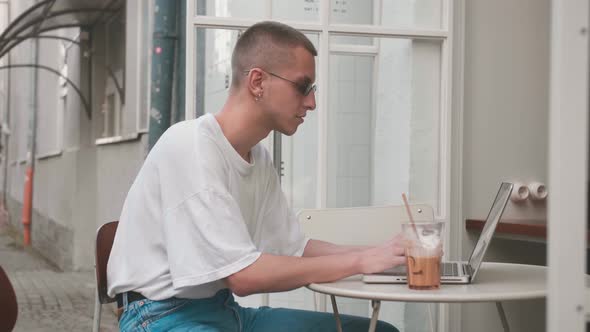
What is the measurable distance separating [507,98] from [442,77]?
322 mm

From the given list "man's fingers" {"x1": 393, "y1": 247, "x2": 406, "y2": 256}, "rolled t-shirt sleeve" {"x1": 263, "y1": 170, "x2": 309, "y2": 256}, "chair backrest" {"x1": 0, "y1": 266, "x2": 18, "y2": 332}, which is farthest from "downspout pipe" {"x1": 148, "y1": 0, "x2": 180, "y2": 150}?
"man's fingers" {"x1": 393, "y1": 247, "x2": 406, "y2": 256}

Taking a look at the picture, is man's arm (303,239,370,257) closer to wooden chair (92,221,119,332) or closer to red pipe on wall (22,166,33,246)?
wooden chair (92,221,119,332)

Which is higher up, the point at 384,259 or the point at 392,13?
the point at 392,13

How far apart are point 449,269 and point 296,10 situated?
1.78 m

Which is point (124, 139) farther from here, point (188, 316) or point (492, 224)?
point (492, 224)

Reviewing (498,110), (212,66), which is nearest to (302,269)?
(212,66)

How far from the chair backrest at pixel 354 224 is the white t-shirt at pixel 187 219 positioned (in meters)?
0.82

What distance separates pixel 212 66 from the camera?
3.99 meters

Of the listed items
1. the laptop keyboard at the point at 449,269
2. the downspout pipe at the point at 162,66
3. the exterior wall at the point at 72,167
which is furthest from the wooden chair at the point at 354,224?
the exterior wall at the point at 72,167

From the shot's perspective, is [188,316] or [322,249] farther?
[322,249]

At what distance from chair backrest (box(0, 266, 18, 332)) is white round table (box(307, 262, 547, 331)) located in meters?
0.91

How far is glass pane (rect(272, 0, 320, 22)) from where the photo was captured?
3.98 m

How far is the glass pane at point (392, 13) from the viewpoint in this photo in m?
4.04

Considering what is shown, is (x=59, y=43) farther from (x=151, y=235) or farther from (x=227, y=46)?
(x=151, y=235)
